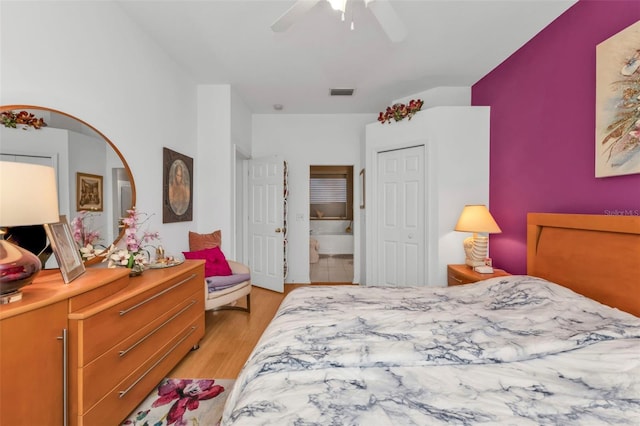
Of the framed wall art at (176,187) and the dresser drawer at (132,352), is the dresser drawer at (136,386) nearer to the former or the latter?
the dresser drawer at (132,352)

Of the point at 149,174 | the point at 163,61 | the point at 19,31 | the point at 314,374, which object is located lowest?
the point at 314,374

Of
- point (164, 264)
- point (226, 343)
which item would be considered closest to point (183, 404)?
point (226, 343)

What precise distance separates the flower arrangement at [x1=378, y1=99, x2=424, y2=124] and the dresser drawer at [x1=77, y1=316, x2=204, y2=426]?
9.99ft

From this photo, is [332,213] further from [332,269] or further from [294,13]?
[294,13]

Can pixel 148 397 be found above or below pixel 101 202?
below

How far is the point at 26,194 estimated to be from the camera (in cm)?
114

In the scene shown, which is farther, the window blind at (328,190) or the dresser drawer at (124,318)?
the window blind at (328,190)

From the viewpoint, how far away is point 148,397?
182 cm

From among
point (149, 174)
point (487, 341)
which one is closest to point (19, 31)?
point (149, 174)

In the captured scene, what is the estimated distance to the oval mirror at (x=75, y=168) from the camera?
4.61ft

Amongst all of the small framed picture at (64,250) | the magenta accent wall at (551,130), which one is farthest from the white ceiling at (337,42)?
the small framed picture at (64,250)

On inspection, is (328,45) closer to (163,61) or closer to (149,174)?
(163,61)

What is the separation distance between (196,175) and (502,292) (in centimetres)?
332

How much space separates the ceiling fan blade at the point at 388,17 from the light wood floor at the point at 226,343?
254 centimetres
